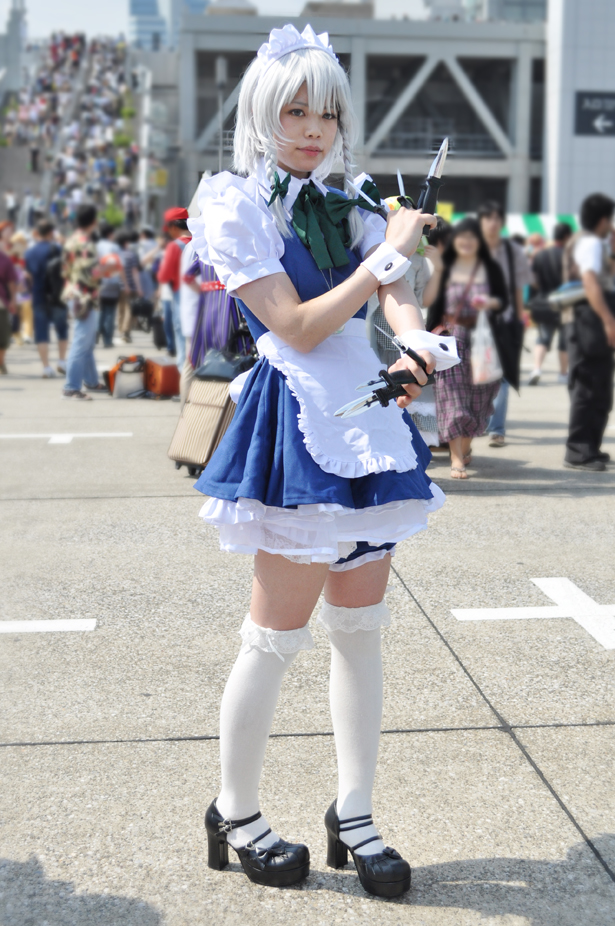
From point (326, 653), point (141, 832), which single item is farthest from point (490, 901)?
point (326, 653)

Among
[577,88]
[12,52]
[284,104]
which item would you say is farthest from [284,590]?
[12,52]

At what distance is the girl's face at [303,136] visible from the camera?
2.10m

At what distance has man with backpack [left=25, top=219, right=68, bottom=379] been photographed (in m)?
11.9

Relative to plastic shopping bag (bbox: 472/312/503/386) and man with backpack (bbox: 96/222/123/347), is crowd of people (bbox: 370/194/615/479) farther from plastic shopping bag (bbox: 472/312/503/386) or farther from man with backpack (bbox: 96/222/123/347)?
man with backpack (bbox: 96/222/123/347)

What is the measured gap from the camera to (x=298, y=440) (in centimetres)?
210

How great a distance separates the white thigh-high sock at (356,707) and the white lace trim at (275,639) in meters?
0.09

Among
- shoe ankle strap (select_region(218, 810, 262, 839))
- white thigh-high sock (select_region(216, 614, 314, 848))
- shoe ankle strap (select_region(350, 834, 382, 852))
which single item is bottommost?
shoe ankle strap (select_region(350, 834, 382, 852))

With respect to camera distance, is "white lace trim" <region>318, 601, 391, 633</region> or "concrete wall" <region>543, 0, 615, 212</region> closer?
"white lace trim" <region>318, 601, 391, 633</region>

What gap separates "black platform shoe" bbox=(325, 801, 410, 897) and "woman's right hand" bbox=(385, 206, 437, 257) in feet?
4.11

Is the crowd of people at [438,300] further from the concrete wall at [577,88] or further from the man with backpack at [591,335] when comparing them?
the concrete wall at [577,88]

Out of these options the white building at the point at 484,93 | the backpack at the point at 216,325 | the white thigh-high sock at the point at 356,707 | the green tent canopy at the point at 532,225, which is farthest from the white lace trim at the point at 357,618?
the white building at the point at 484,93

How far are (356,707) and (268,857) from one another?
15.4 inches

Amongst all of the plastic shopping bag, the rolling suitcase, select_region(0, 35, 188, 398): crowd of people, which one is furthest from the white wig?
the plastic shopping bag

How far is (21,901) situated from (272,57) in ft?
6.18
